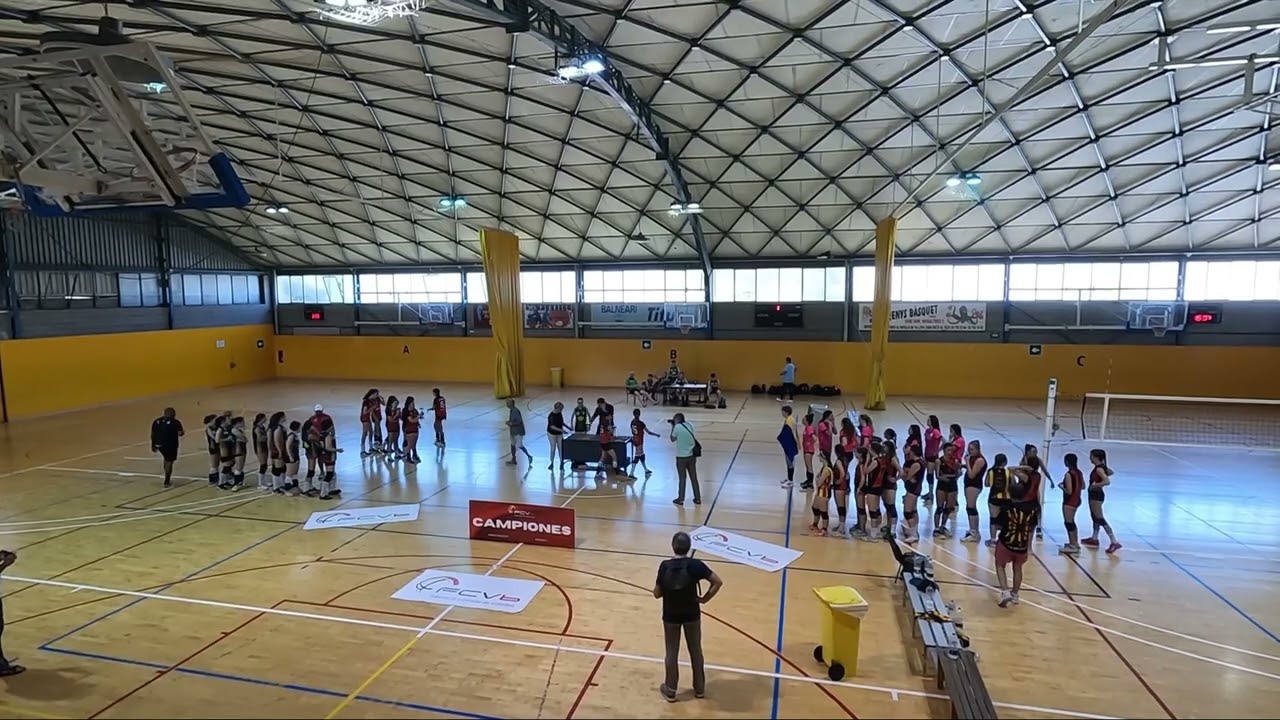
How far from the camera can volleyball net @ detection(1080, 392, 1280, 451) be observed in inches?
788

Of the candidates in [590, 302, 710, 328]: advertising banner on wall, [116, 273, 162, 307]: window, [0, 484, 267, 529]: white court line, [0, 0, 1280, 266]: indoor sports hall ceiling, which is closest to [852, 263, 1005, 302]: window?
[0, 0, 1280, 266]: indoor sports hall ceiling

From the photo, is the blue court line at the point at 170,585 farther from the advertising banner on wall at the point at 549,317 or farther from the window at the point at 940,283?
the window at the point at 940,283

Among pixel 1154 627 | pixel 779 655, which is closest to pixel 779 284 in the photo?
pixel 1154 627

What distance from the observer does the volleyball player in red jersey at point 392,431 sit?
17406 mm

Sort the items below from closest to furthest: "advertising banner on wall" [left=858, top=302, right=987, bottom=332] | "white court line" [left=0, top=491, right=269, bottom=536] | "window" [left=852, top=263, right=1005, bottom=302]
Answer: "white court line" [left=0, top=491, right=269, bottom=536]
"window" [left=852, top=263, right=1005, bottom=302]
"advertising banner on wall" [left=858, top=302, right=987, bottom=332]

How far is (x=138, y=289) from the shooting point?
103ft

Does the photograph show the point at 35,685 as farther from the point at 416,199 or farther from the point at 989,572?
the point at 416,199

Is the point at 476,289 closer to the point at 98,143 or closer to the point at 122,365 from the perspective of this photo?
the point at 122,365

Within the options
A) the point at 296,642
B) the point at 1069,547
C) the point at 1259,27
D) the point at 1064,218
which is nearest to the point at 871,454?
the point at 1069,547

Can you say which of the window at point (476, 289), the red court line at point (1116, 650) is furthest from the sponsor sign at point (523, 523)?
the window at point (476, 289)

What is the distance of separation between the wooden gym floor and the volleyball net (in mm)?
4410

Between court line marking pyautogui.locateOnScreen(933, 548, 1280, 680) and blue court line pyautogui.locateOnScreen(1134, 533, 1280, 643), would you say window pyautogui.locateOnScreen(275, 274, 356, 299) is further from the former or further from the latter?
blue court line pyautogui.locateOnScreen(1134, 533, 1280, 643)

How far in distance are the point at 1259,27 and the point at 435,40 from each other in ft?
59.0

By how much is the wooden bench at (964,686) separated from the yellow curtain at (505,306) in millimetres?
21572
